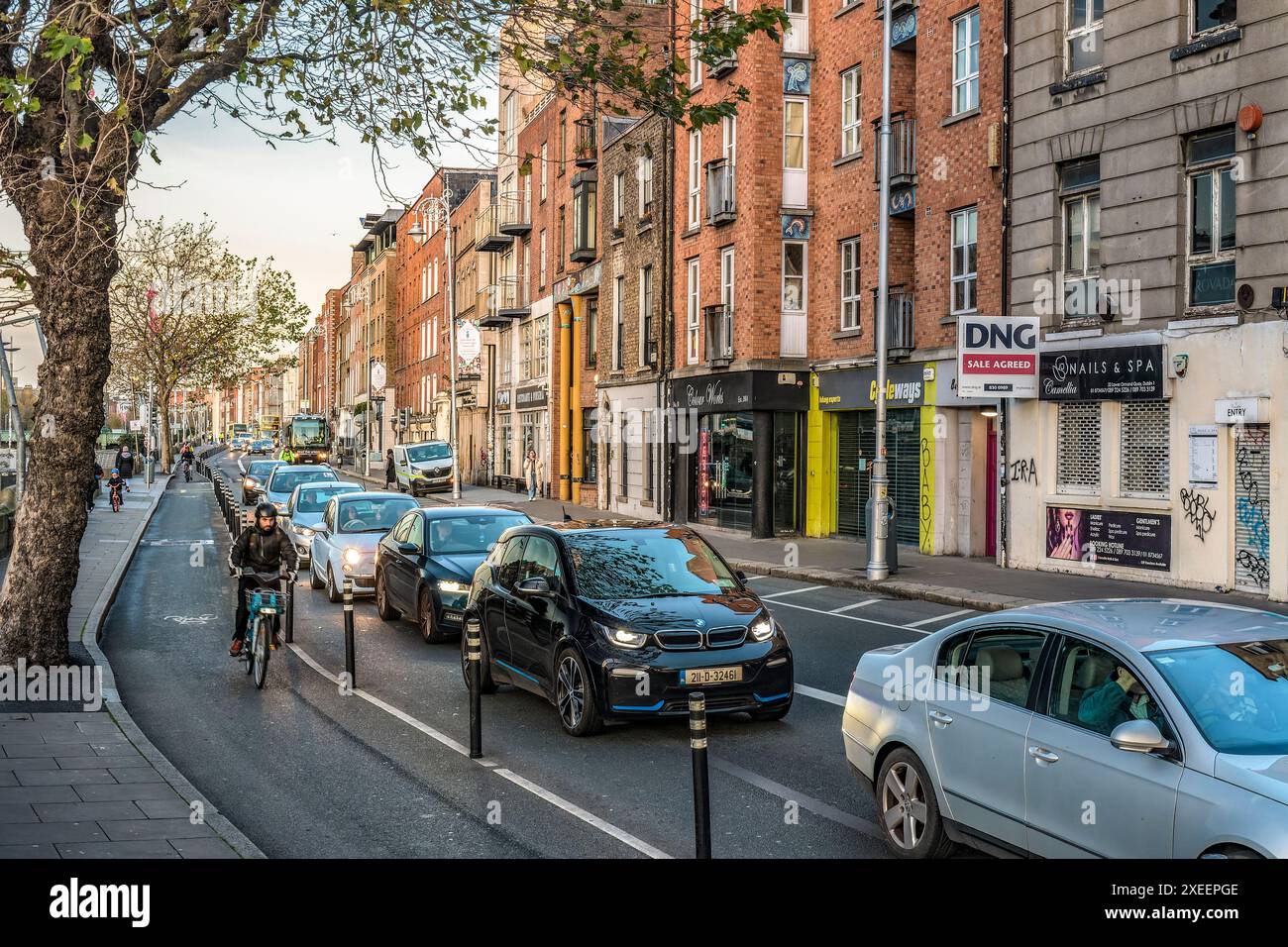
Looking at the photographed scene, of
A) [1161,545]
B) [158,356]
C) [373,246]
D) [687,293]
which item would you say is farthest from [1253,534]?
[373,246]

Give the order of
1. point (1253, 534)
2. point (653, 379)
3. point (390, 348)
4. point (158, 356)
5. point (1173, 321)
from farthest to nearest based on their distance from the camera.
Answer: point (390, 348), point (158, 356), point (653, 379), point (1173, 321), point (1253, 534)

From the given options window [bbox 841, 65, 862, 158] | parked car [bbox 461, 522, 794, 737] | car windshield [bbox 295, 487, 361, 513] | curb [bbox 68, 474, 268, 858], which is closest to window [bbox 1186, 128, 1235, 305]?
window [bbox 841, 65, 862, 158]

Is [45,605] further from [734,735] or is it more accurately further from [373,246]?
[373,246]

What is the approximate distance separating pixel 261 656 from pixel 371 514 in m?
8.00

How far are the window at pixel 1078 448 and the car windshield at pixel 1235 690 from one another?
50.7 feet

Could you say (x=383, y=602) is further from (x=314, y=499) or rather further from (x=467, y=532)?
(x=314, y=499)

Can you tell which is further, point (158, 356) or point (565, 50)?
point (158, 356)

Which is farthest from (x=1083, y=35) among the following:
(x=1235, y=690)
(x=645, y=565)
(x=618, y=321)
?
(x=618, y=321)

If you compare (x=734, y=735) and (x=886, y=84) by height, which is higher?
(x=886, y=84)

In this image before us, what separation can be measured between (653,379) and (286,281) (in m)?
36.8

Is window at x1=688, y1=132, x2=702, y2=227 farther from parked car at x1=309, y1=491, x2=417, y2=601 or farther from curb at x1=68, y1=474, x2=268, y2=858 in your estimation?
curb at x1=68, y1=474, x2=268, y2=858

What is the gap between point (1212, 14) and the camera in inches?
707

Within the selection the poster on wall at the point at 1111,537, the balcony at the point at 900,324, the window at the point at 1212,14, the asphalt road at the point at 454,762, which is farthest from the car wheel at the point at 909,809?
the balcony at the point at 900,324

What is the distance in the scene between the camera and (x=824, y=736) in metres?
9.41
